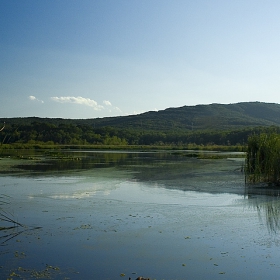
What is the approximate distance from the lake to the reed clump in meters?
1.54

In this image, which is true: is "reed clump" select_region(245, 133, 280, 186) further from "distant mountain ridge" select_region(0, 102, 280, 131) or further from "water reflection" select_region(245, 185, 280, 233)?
"distant mountain ridge" select_region(0, 102, 280, 131)

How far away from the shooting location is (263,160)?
14.1 meters

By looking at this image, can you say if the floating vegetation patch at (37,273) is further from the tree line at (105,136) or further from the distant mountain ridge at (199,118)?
the distant mountain ridge at (199,118)

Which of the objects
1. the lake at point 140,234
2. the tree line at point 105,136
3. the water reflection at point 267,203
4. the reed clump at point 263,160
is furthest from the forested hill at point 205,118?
the lake at point 140,234

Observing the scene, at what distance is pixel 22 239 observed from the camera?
6.66m

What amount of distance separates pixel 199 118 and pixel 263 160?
9565 cm

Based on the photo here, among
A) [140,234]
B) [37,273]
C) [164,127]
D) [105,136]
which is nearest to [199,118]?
[164,127]

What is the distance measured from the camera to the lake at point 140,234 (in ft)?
17.6

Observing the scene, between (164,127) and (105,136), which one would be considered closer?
(105,136)

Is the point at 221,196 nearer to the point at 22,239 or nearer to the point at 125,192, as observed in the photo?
the point at 125,192

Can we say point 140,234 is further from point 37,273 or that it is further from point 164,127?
point 164,127

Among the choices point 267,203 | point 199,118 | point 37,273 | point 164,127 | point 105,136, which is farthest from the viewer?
point 199,118

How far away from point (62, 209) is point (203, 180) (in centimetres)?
756

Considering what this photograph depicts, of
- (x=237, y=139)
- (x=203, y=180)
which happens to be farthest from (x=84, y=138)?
(x=203, y=180)
